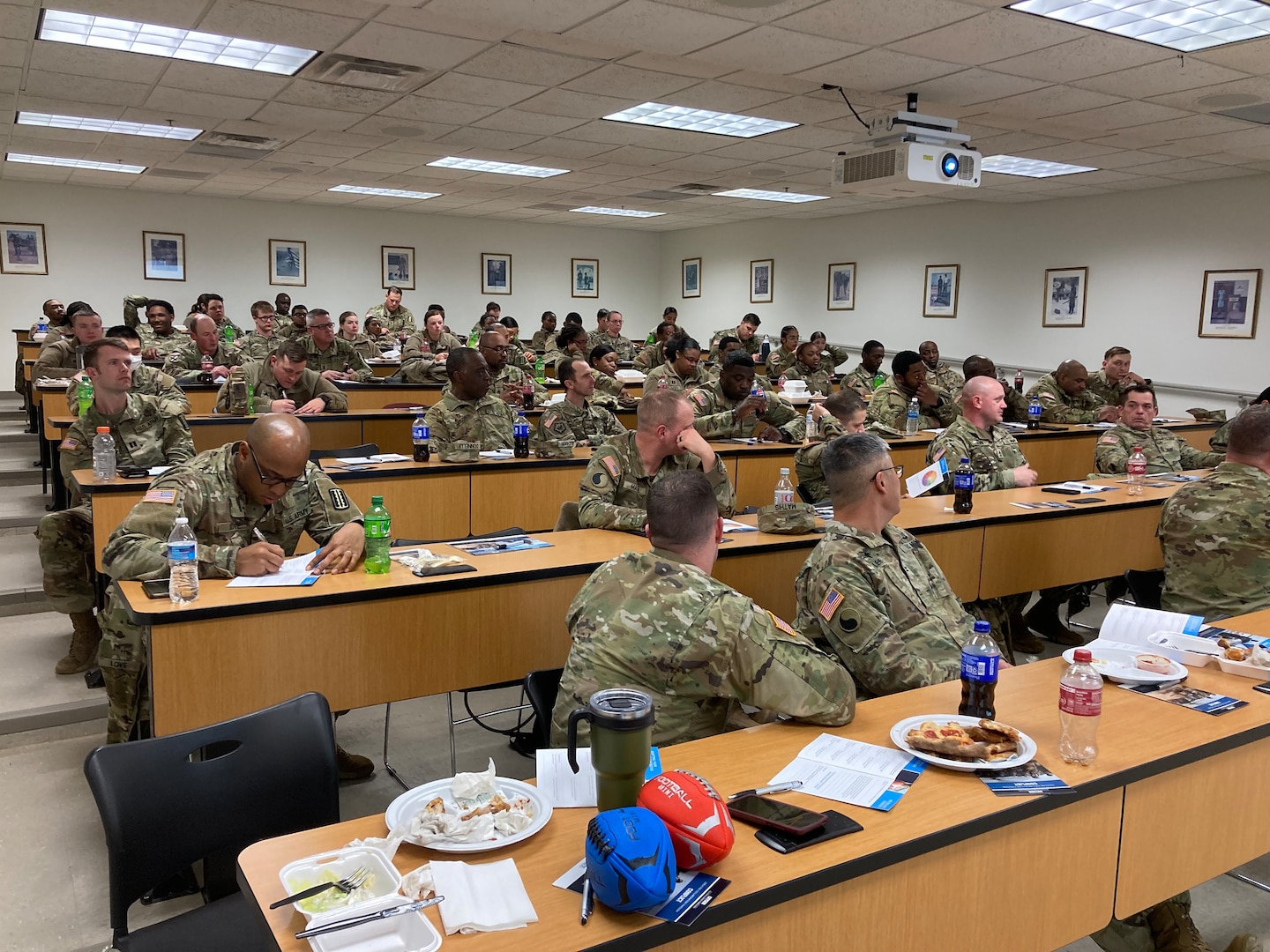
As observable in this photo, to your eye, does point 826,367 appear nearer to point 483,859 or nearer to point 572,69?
point 572,69

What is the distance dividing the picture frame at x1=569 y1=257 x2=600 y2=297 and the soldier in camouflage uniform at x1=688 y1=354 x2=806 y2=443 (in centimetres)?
1106

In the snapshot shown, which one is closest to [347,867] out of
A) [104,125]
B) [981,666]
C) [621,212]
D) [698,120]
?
[981,666]

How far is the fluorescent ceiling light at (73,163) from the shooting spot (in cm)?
1070

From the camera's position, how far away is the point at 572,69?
250 inches

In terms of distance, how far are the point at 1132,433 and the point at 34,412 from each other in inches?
349

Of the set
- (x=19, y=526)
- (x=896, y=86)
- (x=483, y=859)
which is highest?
(x=896, y=86)

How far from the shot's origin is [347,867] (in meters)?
1.49

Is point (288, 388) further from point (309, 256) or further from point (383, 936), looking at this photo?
point (309, 256)

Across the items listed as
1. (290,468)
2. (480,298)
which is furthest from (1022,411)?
(480,298)

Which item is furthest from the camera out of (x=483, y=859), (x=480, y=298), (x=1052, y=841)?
(x=480, y=298)

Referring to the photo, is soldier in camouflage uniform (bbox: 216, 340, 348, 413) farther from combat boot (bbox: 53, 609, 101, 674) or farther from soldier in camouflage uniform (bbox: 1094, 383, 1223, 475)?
soldier in camouflage uniform (bbox: 1094, 383, 1223, 475)

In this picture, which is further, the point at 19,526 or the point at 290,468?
the point at 19,526

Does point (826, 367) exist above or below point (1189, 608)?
above

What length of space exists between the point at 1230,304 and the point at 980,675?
10365 millimetres
